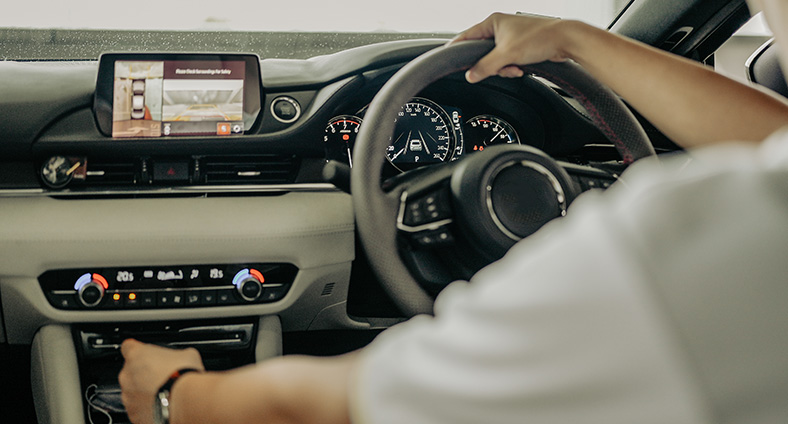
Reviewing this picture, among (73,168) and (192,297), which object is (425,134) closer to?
(192,297)

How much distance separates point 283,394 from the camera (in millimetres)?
612

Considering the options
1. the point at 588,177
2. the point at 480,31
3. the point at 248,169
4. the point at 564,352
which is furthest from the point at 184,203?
the point at 564,352

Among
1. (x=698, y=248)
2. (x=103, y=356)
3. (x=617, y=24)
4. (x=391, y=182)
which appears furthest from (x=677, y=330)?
(x=617, y=24)

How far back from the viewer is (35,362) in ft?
4.78

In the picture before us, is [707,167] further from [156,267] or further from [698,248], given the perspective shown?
[156,267]

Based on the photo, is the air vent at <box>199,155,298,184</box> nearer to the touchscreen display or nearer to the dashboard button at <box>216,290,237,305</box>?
the touchscreen display

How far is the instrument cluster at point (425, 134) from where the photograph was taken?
160 centimetres

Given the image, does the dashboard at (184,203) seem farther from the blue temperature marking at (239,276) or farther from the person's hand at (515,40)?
the person's hand at (515,40)

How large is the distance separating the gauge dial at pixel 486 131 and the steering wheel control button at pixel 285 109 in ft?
1.42

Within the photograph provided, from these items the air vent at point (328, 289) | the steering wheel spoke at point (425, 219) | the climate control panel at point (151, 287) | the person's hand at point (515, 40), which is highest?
the person's hand at point (515, 40)

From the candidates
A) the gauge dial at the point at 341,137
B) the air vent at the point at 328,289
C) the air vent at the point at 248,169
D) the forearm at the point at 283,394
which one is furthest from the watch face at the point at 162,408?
the gauge dial at the point at 341,137

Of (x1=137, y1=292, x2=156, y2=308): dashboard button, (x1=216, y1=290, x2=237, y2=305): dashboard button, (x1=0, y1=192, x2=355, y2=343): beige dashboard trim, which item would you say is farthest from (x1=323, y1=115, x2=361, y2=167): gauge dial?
(x1=137, y1=292, x2=156, y2=308): dashboard button

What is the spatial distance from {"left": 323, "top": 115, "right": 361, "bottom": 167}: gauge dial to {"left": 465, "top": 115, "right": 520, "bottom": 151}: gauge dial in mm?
297

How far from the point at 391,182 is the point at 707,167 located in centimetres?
79
